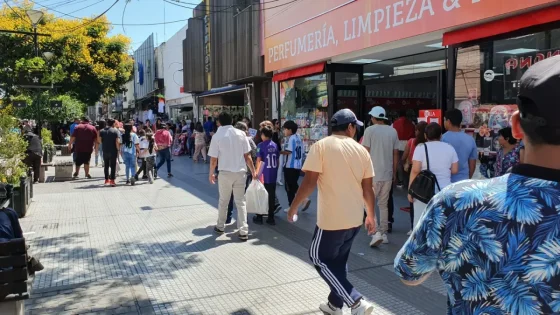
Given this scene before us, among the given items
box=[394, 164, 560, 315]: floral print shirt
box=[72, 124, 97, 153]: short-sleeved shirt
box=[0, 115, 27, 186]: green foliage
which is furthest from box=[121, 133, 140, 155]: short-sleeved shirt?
box=[394, 164, 560, 315]: floral print shirt

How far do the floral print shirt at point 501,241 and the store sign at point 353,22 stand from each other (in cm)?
565

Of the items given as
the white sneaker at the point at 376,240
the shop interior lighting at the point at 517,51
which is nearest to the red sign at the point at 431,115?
the shop interior lighting at the point at 517,51

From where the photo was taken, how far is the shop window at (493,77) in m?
6.51

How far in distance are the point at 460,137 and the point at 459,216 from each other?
4.32m

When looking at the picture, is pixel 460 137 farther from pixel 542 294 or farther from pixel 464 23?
pixel 542 294

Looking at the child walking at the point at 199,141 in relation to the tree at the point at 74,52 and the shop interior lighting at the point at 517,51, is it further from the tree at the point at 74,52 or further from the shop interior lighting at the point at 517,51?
the shop interior lighting at the point at 517,51

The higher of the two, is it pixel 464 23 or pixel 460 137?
pixel 464 23

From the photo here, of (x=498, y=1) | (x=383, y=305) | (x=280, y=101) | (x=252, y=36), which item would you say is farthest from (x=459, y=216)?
(x=252, y=36)

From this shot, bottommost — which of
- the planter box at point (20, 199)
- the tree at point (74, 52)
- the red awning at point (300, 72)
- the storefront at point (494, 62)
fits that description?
the planter box at point (20, 199)

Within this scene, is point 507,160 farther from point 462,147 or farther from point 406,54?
point 406,54

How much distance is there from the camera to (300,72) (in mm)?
12625

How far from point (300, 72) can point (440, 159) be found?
8244 millimetres

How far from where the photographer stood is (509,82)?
6.89 meters

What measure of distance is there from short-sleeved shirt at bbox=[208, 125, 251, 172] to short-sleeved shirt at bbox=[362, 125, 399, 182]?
179cm
